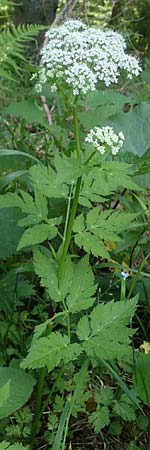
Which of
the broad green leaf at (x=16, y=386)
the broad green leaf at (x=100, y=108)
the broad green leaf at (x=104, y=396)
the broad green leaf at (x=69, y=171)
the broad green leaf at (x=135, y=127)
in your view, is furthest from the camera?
the broad green leaf at (x=135, y=127)

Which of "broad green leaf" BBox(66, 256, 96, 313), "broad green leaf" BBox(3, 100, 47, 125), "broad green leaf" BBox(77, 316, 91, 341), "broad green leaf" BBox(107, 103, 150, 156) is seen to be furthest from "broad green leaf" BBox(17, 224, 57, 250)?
"broad green leaf" BBox(107, 103, 150, 156)

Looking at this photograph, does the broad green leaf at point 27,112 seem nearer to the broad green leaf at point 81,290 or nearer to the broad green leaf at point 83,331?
the broad green leaf at point 81,290

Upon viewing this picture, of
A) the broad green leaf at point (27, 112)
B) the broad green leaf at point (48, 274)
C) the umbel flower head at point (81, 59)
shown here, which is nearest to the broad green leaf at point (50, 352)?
the broad green leaf at point (48, 274)

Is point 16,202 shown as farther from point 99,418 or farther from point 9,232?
point 99,418

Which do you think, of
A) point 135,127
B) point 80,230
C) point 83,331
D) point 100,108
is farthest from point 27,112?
point 83,331

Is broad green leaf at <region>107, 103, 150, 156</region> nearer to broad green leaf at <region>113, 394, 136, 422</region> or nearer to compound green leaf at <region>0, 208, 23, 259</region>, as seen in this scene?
compound green leaf at <region>0, 208, 23, 259</region>
